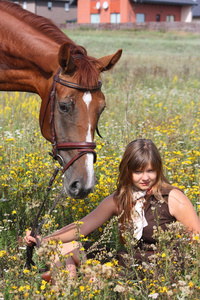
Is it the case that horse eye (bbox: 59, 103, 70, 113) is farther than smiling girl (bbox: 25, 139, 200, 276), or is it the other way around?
smiling girl (bbox: 25, 139, 200, 276)

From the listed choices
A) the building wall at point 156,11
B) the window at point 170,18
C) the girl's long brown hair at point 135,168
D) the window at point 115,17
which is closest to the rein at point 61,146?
the girl's long brown hair at point 135,168

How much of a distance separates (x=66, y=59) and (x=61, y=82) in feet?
0.60

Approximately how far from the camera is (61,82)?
3078 millimetres

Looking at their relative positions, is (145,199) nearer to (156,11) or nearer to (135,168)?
(135,168)

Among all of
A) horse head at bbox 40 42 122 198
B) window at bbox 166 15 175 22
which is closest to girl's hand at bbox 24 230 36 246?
horse head at bbox 40 42 122 198

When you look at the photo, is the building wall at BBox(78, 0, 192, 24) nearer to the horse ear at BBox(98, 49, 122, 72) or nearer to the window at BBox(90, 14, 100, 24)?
the window at BBox(90, 14, 100, 24)

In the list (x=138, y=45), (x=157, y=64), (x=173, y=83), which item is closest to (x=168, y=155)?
(x=173, y=83)

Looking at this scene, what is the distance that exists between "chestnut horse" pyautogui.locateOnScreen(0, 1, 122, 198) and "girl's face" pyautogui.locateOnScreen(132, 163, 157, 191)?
1.51 ft

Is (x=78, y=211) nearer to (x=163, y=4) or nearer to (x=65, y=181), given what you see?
(x=65, y=181)

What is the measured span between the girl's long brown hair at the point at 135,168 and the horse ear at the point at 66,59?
78 cm

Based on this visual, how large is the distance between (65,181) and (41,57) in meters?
1.08

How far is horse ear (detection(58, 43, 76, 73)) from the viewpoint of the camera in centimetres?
290

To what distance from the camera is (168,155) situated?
199 inches

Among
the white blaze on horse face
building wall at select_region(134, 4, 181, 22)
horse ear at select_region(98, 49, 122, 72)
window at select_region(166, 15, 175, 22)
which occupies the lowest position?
the white blaze on horse face
